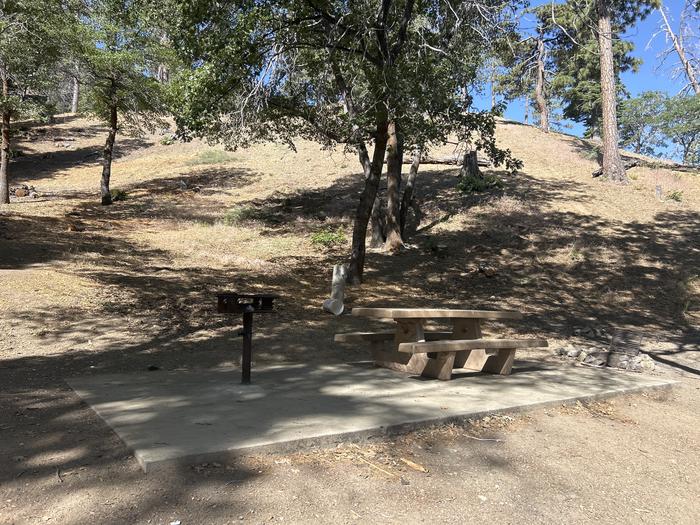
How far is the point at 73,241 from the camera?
13.5m

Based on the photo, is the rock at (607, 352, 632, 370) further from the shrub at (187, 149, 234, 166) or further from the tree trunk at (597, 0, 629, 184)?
the shrub at (187, 149, 234, 166)

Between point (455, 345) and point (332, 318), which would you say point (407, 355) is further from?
point (332, 318)

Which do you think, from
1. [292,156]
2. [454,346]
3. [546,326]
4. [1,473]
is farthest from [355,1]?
[292,156]

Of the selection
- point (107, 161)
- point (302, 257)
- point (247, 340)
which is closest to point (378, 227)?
point (302, 257)

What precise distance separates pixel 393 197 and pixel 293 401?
11072 millimetres


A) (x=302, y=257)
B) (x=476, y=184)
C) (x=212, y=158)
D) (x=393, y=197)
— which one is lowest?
(x=302, y=257)

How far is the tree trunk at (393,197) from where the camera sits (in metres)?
14.3

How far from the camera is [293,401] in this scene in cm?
435

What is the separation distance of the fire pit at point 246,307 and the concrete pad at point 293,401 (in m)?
0.24

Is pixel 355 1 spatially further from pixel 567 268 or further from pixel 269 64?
pixel 567 268

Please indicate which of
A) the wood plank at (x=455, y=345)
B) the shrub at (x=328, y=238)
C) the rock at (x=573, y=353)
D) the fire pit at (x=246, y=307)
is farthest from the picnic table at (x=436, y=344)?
the shrub at (x=328, y=238)

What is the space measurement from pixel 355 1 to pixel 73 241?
8846mm

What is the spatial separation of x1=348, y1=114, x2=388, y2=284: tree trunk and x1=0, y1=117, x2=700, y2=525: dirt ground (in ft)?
2.19

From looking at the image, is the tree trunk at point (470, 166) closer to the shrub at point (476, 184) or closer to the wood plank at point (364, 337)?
the shrub at point (476, 184)
